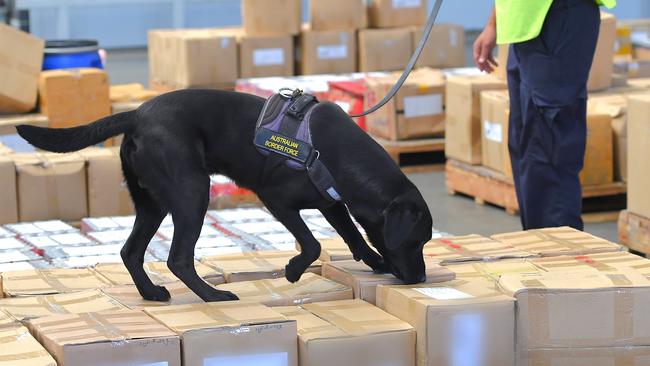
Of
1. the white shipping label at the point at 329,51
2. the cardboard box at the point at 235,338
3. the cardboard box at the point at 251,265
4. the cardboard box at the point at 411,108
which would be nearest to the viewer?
the cardboard box at the point at 235,338

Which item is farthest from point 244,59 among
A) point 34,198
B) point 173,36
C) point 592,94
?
point 34,198

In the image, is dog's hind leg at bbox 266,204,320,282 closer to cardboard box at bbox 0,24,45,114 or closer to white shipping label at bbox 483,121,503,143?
white shipping label at bbox 483,121,503,143

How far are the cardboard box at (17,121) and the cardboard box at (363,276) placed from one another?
3.62 metres

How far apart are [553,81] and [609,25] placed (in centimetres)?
196

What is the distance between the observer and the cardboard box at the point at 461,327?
3.47 meters

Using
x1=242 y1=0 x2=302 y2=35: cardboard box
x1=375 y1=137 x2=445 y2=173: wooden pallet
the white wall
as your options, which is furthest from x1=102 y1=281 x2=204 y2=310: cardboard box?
the white wall

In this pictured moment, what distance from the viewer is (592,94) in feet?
23.7

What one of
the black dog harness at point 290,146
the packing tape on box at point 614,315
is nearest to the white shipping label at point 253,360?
the black dog harness at point 290,146

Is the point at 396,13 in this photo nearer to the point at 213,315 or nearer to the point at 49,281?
the point at 49,281

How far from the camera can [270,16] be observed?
9.59m

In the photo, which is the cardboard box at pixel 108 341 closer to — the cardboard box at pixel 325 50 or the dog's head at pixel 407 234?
the dog's head at pixel 407 234

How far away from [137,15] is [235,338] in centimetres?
1222

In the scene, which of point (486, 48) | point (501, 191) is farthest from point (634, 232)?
point (501, 191)

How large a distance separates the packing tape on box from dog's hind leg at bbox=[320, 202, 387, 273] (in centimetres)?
55
